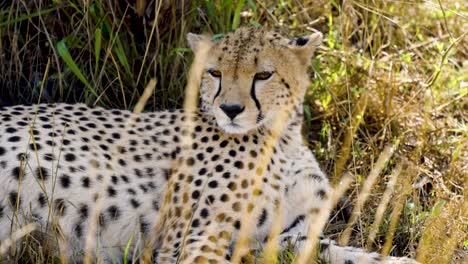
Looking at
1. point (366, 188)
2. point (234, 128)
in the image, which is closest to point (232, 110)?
point (234, 128)

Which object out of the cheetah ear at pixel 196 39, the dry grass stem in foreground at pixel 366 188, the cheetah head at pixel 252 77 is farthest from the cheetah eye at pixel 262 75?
the dry grass stem in foreground at pixel 366 188

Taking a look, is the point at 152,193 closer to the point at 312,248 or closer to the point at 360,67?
the point at 312,248

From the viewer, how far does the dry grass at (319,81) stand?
3549 millimetres

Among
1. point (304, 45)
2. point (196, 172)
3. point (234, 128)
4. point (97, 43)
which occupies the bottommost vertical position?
point (196, 172)

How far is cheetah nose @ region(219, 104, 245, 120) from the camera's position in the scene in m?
2.84

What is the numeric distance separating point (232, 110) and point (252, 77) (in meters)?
0.16

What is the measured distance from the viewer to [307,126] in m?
3.89

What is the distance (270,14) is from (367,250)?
1.32 meters

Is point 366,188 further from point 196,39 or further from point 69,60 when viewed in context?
point 69,60

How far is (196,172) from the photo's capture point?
9.80 feet

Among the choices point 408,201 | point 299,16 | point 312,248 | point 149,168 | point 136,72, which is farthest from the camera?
point 299,16

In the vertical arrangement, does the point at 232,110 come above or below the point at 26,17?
below

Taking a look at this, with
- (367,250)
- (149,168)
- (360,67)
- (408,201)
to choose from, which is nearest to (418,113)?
(360,67)

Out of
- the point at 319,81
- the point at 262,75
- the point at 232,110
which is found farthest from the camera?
the point at 319,81
